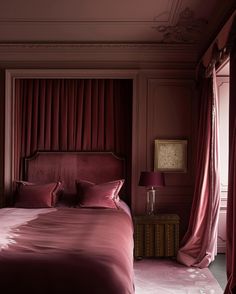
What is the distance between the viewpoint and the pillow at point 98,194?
403 cm

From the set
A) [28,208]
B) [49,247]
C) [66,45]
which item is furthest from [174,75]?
[49,247]

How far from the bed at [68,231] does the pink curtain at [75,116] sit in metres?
0.18

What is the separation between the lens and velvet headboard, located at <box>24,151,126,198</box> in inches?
181

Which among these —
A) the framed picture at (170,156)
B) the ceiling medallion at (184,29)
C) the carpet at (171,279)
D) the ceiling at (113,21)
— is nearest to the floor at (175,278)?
the carpet at (171,279)

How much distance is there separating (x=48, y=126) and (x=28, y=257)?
2791 millimetres

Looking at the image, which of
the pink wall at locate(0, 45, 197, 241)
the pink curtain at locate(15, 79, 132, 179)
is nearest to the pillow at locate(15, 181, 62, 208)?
the pink curtain at locate(15, 79, 132, 179)

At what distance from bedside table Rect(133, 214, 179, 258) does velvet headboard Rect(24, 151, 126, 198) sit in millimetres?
830

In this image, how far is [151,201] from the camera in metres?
4.25

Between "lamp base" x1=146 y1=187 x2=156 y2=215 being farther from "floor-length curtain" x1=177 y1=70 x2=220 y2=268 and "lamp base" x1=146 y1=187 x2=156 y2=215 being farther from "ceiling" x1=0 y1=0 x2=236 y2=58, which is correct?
"ceiling" x1=0 y1=0 x2=236 y2=58

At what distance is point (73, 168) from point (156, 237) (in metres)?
1.37

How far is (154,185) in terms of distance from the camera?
157 inches

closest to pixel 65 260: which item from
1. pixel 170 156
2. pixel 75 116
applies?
pixel 170 156

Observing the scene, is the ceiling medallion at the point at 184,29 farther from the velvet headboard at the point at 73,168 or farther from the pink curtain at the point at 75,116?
the velvet headboard at the point at 73,168

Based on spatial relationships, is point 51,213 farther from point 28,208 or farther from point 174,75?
point 174,75
